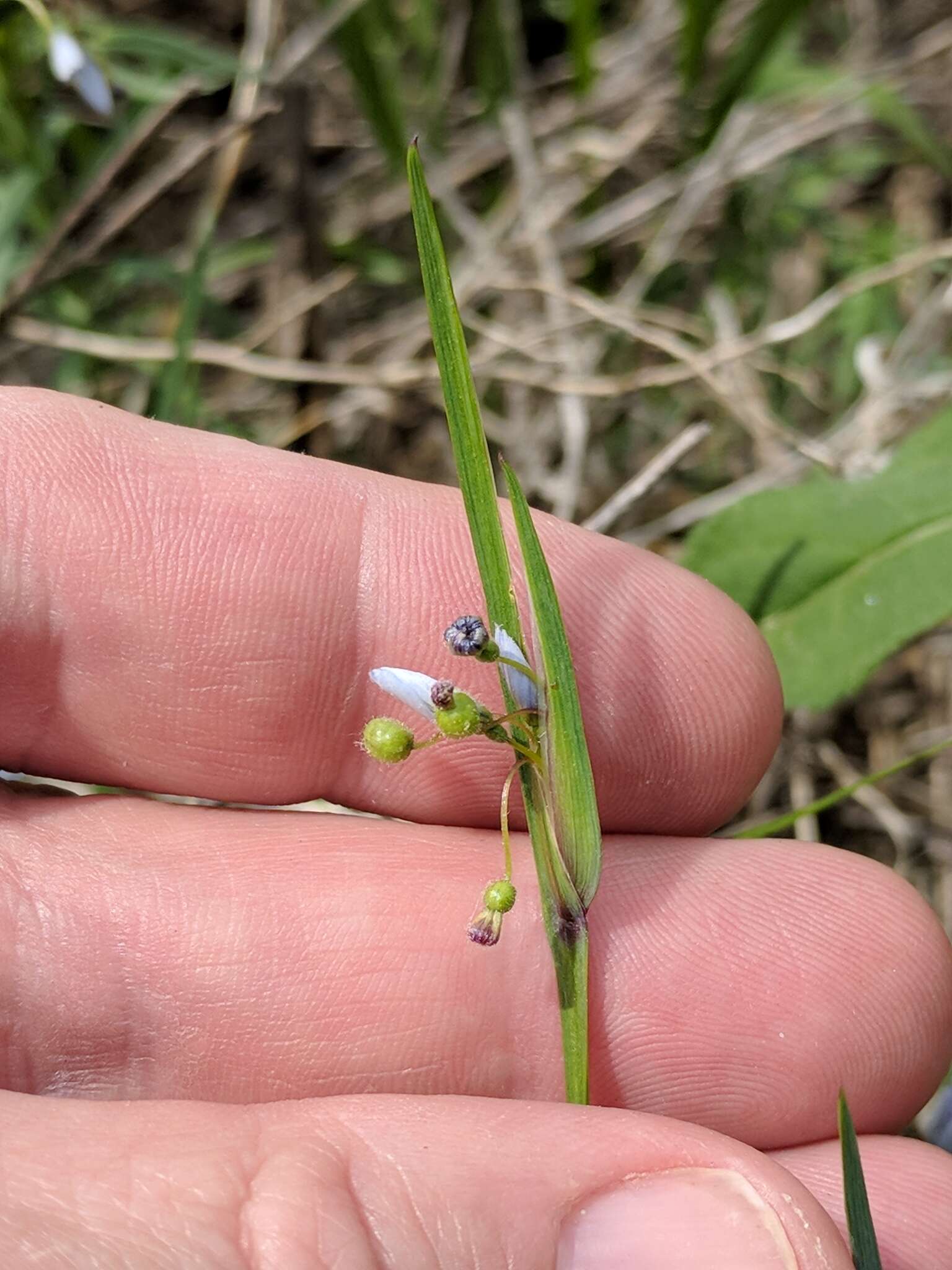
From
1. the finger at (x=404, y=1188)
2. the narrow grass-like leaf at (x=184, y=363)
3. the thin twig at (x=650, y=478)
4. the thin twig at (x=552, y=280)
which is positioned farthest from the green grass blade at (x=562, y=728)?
the thin twig at (x=552, y=280)

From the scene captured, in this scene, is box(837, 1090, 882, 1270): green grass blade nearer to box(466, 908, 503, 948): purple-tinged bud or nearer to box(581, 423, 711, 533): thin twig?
box(466, 908, 503, 948): purple-tinged bud

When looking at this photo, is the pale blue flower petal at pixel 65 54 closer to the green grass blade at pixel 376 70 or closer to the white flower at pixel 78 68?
the white flower at pixel 78 68

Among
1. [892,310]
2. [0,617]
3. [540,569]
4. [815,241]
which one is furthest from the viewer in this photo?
[815,241]

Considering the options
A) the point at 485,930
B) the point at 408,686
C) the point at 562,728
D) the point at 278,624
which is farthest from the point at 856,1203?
the point at 278,624

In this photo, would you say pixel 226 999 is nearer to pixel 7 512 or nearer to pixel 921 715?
pixel 7 512

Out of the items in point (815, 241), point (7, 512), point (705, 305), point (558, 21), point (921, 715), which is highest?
point (558, 21)

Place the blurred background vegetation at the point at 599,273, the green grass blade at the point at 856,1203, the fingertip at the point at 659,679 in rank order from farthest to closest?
the blurred background vegetation at the point at 599,273 < the fingertip at the point at 659,679 < the green grass blade at the point at 856,1203

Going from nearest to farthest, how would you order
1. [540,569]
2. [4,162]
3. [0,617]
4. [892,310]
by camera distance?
[540,569] < [0,617] < [4,162] < [892,310]

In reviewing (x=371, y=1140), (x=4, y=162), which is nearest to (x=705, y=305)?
(x=4, y=162)
